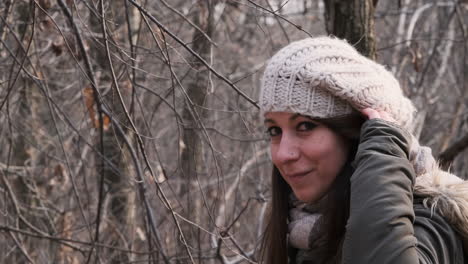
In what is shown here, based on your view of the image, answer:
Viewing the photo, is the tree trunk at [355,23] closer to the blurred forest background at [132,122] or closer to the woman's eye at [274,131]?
the blurred forest background at [132,122]

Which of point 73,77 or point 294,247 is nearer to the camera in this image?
point 294,247

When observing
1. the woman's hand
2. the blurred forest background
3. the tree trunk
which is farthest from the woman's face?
the tree trunk

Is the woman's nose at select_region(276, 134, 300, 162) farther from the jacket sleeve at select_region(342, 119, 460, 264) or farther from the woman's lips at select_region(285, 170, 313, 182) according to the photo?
the jacket sleeve at select_region(342, 119, 460, 264)

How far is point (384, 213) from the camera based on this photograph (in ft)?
5.85

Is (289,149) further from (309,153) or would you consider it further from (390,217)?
(390,217)

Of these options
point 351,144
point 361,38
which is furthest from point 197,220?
point 351,144

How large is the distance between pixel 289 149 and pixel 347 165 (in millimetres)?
177

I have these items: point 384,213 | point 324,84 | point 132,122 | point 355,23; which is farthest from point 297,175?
point 355,23

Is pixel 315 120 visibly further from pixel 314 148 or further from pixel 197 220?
pixel 197 220

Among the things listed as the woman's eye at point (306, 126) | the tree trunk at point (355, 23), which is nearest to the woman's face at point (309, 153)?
the woman's eye at point (306, 126)

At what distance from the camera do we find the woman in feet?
6.00

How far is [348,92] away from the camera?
205 centimetres

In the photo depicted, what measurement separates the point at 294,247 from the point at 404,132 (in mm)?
529

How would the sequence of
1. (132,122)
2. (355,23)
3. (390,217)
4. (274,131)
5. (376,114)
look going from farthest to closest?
(355,23) → (132,122) → (274,131) → (376,114) → (390,217)
